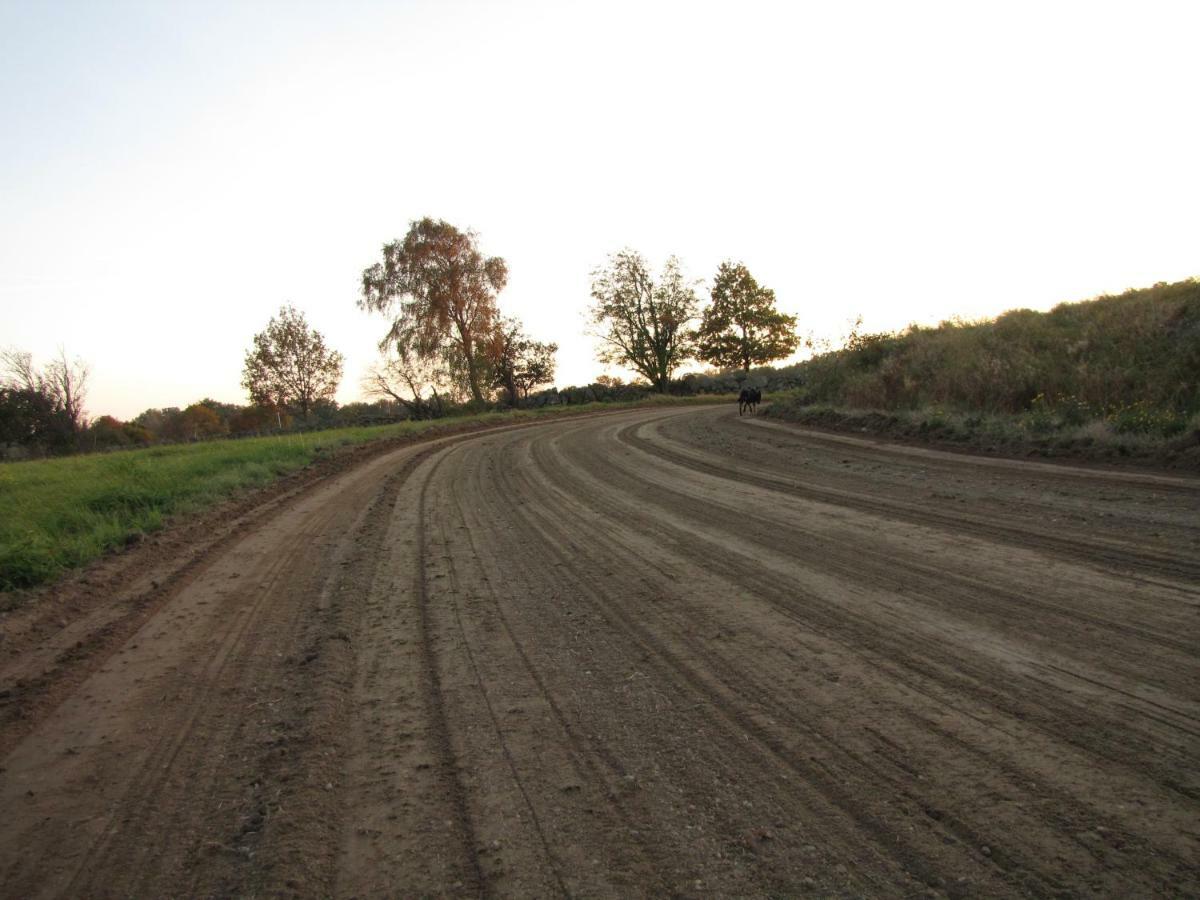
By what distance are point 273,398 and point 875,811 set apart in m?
48.6

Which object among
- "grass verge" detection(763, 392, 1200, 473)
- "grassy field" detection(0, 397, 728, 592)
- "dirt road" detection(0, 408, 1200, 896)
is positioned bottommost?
"dirt road" detection(0, 408, 1200, 896)

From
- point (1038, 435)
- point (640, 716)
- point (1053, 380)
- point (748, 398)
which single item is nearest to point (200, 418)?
point (748, 398)

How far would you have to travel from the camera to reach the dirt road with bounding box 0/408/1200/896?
7.97 ft

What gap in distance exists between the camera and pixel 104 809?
297cm

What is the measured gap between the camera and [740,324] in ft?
168

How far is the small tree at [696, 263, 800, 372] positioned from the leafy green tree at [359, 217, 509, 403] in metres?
18.5

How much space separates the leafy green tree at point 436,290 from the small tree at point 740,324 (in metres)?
18.5

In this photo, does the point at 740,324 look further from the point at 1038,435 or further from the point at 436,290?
the point at 1038,435

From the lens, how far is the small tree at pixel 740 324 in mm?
50500

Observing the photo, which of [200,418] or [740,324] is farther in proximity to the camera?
[200,418]

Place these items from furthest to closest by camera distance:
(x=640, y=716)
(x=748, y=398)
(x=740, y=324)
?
(x=740, y=324), (x=748, y=398), (x=640, y=716)

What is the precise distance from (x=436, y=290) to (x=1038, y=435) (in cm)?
3216

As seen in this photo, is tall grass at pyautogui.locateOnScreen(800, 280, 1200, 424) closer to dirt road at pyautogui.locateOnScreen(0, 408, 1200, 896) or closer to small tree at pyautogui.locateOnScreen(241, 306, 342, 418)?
dirt road at pyautogui.locateOnScreen(0, 408, 1200, 896)

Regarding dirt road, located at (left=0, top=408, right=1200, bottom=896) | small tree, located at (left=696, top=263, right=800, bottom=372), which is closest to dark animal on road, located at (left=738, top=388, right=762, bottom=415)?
dirt road, located at (left=0, top=408, right=1200, bottom=896)
